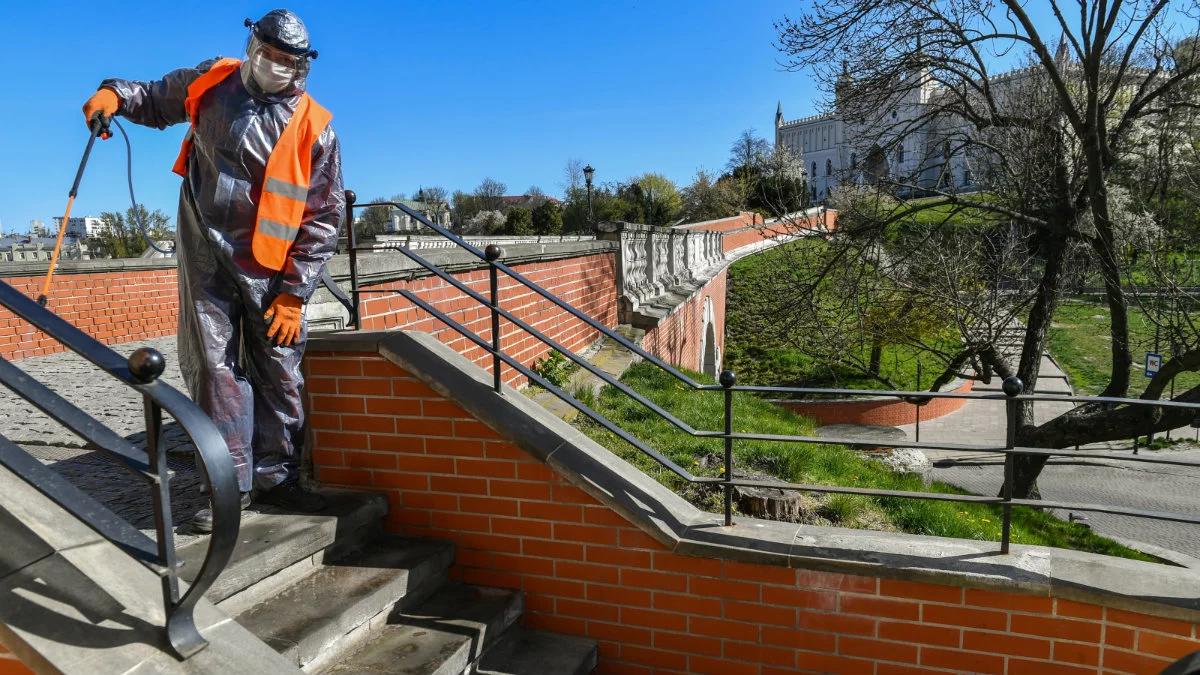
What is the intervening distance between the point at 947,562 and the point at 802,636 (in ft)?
2.09

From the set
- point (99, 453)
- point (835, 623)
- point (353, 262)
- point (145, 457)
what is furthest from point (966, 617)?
point (99, 453)

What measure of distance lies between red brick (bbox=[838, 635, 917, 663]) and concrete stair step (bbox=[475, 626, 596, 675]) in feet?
3.43

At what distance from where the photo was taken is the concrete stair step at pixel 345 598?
105 inches

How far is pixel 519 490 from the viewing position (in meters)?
3.36

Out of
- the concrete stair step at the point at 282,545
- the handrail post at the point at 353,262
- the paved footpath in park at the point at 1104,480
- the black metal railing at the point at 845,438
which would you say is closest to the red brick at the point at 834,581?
the black metal railing at the point at 845,438

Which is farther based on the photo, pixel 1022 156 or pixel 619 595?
pixel 1022 156

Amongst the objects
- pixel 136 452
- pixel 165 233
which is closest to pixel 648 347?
pixel 136 452

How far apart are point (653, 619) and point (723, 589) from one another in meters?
0.36

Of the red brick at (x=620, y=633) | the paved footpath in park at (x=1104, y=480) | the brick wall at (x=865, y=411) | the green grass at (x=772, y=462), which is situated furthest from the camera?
the brick wall at (x=865, y=411)

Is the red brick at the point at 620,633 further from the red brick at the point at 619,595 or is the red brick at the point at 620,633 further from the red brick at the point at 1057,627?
the red brick at the point at 1057,627

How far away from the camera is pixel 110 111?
2.93 metres

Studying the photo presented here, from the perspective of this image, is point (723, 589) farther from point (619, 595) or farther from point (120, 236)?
point (120, 236)

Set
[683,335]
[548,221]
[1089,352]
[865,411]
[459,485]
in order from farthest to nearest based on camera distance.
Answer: [548,221] → [1089,352] → [865,411] → [683,335] → [459,485]

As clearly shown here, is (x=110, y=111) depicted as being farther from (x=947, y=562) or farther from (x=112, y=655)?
(x=947, y=562)
